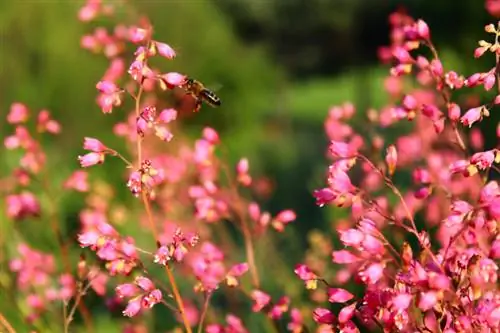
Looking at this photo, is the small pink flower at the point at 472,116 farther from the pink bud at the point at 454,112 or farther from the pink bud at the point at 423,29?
the pink bud at the point at 423,29

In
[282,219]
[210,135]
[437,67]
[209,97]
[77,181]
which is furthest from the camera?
[77,181]

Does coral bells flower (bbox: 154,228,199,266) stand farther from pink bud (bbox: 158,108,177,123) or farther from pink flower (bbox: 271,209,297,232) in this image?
pink flower (bbox: 271,209,297,232)

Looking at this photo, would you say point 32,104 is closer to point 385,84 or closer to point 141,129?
point 385,84

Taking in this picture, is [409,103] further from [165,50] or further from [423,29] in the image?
[165,50]

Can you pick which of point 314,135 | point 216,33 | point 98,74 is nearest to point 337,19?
point 314,135

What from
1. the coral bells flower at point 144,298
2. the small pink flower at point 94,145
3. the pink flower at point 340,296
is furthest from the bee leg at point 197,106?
the pink flower at point 340,296

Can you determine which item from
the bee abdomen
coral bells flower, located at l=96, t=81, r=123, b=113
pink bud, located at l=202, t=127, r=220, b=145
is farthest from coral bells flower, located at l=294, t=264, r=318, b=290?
the bee abdomen

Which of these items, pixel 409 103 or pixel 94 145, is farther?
pixel 409 103

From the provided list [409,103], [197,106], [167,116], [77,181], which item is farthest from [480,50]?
[77,181]

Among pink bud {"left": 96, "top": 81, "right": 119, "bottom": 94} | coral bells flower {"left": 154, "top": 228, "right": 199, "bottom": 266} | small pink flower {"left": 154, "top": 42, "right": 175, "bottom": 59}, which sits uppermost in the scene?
small pink flower {"left": 154, "top": 42, "right": 175, "bottom": 59}

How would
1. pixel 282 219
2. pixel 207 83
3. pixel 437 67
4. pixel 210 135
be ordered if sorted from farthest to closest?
Answer: 1. pixel 207 83
2. pixel 210 135
3. pixel 282 219
4. pixel 437 67

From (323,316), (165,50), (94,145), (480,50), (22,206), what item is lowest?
(22,206)

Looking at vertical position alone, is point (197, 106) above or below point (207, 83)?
above
